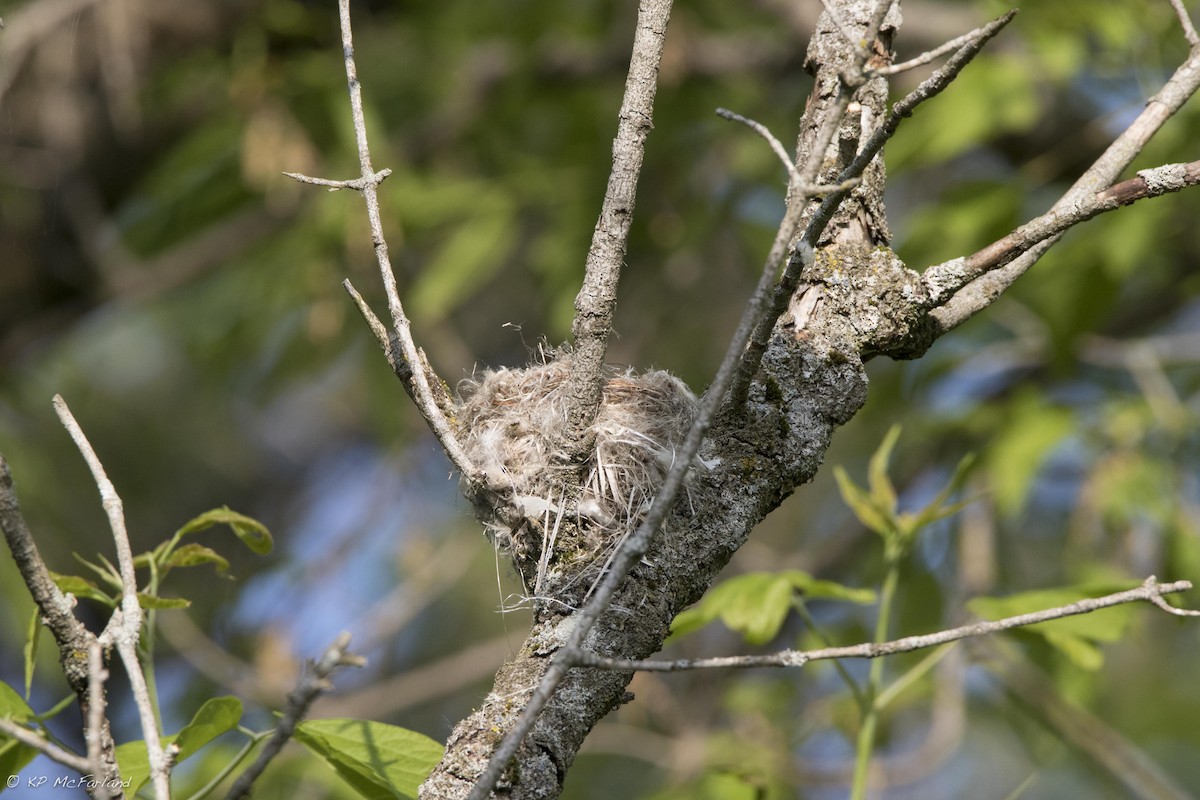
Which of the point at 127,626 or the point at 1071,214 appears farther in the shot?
the point at 1071,214

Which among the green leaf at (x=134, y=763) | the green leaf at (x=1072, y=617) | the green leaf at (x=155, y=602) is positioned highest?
the green leaf at (x=1072, y=617)

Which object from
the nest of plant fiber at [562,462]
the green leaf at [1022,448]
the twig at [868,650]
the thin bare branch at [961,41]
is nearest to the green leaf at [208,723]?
the nest of plant fiber at [562,462]

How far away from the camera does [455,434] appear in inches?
62.2

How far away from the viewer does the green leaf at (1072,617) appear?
1.91 meters

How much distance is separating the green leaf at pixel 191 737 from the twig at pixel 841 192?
32.8 inches

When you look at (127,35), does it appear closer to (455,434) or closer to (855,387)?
(455,434)

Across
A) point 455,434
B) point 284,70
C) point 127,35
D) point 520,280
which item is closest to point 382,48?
point 284,70

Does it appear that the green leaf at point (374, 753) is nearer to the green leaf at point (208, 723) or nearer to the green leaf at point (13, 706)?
the green leaf at point (208, 723)

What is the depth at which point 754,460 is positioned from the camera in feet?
4.83

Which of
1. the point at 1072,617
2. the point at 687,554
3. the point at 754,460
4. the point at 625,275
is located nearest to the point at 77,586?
the point at 687,554

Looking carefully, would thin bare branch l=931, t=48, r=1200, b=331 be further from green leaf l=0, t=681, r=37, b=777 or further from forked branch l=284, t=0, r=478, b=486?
green leaf l=0, t=681, r=37, b=777

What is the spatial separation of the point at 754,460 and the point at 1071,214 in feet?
1.84

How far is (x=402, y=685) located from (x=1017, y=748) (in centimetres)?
507

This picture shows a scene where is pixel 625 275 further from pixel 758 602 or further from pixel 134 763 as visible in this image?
pixel 134 763
